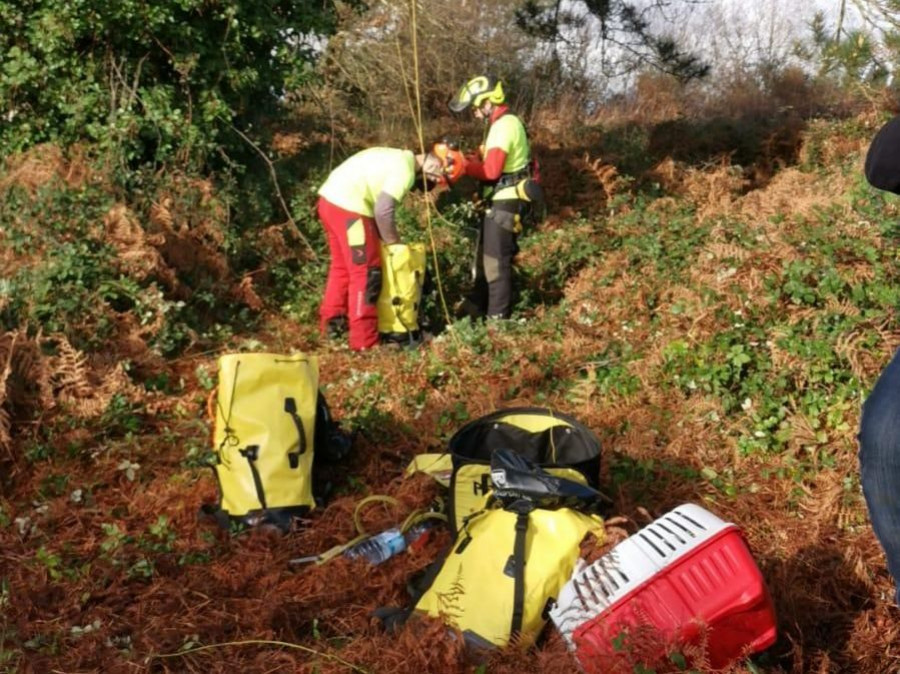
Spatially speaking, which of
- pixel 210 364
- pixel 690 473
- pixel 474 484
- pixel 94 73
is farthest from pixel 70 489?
pixel 94 73

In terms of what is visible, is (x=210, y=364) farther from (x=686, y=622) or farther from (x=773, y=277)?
(x=686, y=622)

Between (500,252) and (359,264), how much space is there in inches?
54.5

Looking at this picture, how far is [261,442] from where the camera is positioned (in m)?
4.11

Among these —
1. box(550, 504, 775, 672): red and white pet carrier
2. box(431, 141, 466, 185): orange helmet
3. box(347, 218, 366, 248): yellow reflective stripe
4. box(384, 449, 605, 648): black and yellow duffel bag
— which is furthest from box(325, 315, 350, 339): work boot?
box(550, 504, 775, 672): red and white pet carrier

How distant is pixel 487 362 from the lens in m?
6.00

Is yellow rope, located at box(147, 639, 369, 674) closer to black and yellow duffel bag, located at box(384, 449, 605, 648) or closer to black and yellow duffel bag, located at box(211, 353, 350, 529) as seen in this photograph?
black and yellow duffel bag, located at box(384, 449, 605, 648)

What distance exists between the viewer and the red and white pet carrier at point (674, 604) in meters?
2.52

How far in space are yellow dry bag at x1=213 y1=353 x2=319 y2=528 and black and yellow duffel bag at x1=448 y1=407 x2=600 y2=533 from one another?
0.84m

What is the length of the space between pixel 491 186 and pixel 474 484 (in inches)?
174

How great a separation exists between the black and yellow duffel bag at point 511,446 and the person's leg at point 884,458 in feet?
4.97

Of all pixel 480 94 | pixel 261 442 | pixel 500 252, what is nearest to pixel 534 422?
pixel 261 442

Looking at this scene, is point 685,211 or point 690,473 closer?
point 690,473

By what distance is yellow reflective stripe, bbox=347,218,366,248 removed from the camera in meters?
6.70

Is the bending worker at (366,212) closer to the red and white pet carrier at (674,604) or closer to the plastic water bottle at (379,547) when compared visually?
the plastic water bottle at (379,547)
